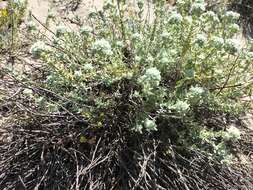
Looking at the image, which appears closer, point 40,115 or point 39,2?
point 40,115

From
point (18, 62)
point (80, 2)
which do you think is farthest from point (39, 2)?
point (18, 62)

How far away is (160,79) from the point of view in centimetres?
259

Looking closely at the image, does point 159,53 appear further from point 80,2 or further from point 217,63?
point 80,2

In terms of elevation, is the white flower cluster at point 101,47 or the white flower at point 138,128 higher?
the white flower cluster at point 101,47

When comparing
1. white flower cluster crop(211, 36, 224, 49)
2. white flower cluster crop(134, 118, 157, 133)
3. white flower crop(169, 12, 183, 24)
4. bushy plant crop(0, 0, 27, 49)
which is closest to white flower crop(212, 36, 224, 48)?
white flower cluster crop(211, 36, 224, 49)

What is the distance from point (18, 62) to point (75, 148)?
1144 mm

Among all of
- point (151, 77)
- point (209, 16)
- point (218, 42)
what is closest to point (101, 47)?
point (151, 77)

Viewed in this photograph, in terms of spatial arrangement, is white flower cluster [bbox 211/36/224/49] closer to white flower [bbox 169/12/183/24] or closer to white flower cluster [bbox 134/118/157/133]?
white flower [bbox 169/12/183/24]

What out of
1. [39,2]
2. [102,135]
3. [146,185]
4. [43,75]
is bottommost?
[146,185]

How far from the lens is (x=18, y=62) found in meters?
3.61

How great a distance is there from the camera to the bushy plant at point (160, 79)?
103 inches

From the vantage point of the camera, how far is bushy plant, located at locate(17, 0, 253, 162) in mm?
2611

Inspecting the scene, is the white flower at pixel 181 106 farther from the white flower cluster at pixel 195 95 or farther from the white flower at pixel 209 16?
the white flower at pixel 209 16

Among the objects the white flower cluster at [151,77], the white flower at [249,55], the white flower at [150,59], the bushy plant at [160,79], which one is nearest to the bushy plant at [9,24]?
the bushy plant at [160,79]
